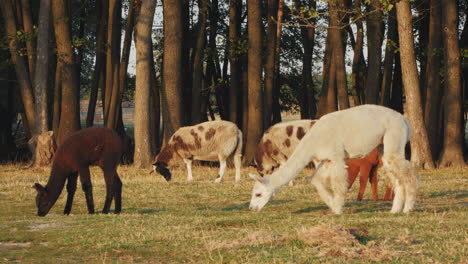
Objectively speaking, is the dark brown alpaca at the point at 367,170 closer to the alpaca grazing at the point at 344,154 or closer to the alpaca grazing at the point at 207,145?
the alpaca grazing at the point at 344,154

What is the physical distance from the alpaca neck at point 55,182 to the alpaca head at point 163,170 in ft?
28.8

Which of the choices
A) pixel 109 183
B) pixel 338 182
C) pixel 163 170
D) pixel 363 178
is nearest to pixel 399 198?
pixel 338 182

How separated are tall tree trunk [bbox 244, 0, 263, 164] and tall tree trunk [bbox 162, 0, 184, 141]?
9.06 feet

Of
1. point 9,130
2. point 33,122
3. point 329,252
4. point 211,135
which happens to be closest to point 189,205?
point 211,135

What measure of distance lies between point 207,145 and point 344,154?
1004cm

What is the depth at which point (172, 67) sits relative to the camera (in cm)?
2889

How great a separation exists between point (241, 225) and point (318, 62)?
43762 millimetres

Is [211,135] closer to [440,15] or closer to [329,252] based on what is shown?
[440,15]

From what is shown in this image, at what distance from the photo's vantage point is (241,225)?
12281mm

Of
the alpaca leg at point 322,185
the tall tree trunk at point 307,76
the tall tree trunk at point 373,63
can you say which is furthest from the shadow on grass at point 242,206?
the tall tree trunk at point 307,76

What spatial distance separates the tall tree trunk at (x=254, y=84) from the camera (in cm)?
3028

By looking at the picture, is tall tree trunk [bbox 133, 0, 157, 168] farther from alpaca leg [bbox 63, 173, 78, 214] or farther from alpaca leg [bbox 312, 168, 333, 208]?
alpaca leg [bbox 312, 168, 333, 208]

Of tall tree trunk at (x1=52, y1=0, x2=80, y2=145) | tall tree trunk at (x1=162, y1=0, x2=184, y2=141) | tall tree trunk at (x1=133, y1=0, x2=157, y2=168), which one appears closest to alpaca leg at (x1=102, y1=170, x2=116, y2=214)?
tall tree trunk at (x1=133, y1=0, x2=157, y2=168)

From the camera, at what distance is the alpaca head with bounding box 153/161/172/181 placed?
23.5 meters
